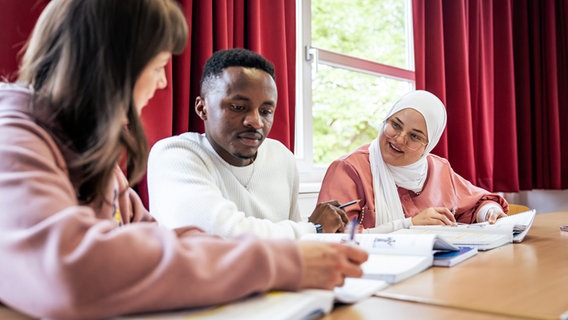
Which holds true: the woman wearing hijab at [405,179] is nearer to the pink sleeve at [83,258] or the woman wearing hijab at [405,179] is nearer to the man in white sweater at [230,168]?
the man in white sweater at [230,168]

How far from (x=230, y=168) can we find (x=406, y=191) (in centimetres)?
84

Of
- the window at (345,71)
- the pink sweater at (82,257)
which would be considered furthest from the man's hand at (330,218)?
the window at (345,71)

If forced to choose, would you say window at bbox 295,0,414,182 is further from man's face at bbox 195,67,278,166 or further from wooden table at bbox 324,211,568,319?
wooden table at bbox 324,211,568,319

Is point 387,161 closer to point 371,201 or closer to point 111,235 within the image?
point 371,201

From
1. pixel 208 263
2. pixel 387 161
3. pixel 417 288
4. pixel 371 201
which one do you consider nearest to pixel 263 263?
pixel 208 263

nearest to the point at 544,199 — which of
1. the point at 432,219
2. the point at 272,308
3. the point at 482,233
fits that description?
the point at 432,219

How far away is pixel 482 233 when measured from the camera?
56.2 inches

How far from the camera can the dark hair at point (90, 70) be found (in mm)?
690

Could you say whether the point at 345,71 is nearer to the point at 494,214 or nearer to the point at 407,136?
the point at 407,136

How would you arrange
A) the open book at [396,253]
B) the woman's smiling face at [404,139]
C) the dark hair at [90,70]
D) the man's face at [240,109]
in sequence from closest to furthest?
the dark hair at [90,70], the open book at [396,253], the man's face at [240,109], the woman's smiling face at [404,139]

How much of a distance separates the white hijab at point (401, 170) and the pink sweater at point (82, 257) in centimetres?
124

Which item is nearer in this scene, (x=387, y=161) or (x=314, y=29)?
(x=387, y=161)

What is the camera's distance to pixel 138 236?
604mm

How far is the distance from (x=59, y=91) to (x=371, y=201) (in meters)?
1.34
